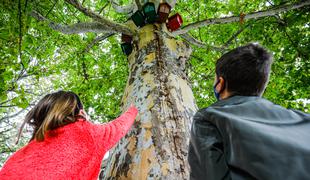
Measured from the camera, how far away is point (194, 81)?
723cm

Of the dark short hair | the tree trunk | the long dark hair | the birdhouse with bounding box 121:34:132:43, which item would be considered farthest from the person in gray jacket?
the birdhouse with bounding box 121:34:132:43

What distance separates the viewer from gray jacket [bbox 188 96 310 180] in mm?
854

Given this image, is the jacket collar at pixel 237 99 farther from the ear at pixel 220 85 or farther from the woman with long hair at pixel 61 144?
the woman with long hair at pixel 61 144

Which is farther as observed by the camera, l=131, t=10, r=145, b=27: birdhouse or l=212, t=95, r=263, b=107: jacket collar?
l=131, t=10, r=145, b=27: birdhouse

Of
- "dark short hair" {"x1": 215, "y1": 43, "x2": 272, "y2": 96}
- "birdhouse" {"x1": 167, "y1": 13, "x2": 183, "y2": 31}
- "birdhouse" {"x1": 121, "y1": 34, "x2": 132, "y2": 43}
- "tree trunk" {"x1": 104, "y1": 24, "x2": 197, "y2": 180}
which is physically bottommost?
"tree trunk" {"x1": 104, "y1": 24, "x2": 197, "y2": 180}

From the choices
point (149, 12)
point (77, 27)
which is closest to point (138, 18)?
point (149, 12)

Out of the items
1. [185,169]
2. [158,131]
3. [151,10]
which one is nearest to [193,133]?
[185,169]

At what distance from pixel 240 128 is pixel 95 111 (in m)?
6.42

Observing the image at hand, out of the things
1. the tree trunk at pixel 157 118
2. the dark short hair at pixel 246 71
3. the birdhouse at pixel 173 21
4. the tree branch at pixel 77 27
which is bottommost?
the tree trunk at pixel 157 118

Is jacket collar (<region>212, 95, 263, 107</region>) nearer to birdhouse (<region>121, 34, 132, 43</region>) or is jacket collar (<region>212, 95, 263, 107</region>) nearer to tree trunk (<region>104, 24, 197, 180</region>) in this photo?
tree trunk (<region>104, 24, 197, 180</region>)

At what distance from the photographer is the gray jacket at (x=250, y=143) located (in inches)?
33.6

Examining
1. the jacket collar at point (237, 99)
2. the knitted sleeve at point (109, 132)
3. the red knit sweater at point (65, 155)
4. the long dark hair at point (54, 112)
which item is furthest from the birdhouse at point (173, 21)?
the jacket collar at point (237, 99)

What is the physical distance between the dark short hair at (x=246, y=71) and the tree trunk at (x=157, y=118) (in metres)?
0.70

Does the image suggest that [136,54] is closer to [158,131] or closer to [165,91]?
[165,91]
